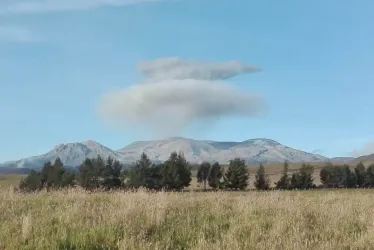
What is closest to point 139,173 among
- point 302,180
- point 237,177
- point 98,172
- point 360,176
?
point 98,172

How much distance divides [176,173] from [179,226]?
109 m

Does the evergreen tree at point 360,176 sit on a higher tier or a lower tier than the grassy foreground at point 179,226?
higher

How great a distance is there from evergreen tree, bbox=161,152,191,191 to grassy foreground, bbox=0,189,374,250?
340 feet

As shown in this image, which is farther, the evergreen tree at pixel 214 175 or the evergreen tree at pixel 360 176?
the evergreen tree at pixel 360 176

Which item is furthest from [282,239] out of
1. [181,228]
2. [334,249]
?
[181,228]

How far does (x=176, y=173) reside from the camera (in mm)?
117500

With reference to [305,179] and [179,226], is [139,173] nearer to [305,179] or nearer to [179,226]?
[305,179]

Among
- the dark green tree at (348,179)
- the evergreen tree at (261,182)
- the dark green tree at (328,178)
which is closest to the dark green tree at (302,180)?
the evergreen tree at (261,182)

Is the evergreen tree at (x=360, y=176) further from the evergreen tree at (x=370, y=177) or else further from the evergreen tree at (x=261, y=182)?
the evergreen tree at (x=261, y=182)

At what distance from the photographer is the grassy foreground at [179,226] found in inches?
300

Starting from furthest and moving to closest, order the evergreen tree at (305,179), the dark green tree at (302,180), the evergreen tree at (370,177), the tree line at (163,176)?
the evergreen tree at (370,177) → the evergreen tree at (305,179) → the dark green tree at (302,180) → the tree line at (163,176)

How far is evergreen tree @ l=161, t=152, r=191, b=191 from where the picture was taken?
11594 centimetres

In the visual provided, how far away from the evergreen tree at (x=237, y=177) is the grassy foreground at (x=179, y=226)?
103227 mm

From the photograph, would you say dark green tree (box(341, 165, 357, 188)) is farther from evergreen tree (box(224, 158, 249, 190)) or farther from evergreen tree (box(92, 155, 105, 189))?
evergreen tree (box(92, 155, 105, 189))
